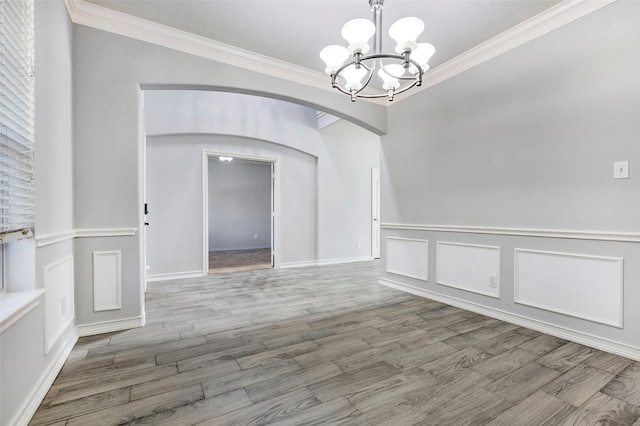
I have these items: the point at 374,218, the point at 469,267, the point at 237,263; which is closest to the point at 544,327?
the point at 469,267

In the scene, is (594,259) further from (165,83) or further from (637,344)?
Answer: (165,83)

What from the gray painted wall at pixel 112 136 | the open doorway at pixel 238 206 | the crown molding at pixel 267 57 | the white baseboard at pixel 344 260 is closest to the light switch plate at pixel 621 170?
the crown molding at pixel 267 57

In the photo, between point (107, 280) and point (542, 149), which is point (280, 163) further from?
point (542, 149)

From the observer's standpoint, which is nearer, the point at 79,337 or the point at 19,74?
the point at 19,74

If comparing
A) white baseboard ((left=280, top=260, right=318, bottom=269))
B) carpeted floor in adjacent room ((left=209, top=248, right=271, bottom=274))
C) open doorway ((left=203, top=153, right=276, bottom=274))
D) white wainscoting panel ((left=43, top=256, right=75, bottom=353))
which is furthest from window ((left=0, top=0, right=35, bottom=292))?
open doorway ((left=203, top=153, right=276, bottom=274))

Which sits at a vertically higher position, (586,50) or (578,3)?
(578,3)

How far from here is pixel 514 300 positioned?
2.69 metres

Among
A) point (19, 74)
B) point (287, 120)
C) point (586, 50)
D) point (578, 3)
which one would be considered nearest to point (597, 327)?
point (586, 50)

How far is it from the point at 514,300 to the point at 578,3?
8.18ft

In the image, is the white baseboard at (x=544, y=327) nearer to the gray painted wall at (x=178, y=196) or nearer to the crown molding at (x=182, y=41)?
the crown molding at (x=182, y=41)

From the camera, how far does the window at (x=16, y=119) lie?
1.31 meters

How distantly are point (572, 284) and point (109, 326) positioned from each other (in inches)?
152

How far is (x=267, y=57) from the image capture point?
305 centimetres

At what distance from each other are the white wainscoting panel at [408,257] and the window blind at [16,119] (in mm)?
3495
